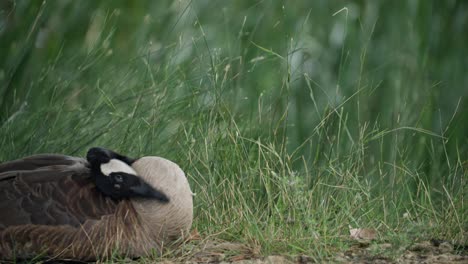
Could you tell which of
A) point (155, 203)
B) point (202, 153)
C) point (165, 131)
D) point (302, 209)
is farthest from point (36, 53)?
point (302, 209)

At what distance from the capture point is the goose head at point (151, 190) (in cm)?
456

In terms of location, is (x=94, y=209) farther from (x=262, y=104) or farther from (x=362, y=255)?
(x=262, y=104)

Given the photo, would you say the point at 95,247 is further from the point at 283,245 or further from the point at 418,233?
the point at 418,233

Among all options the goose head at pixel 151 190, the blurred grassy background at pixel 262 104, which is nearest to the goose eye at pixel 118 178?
the goose head at pixel 151 190

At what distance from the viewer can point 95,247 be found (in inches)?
176

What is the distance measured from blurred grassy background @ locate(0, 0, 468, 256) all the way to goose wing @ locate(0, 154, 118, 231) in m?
0.75

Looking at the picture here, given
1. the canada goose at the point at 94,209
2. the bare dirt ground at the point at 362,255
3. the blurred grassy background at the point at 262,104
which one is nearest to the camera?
the bare dirt ground at the point at 362,255

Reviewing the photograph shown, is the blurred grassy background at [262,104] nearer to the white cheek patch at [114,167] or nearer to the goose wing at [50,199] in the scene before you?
the white cheek patch at [114,167]

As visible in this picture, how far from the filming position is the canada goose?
4484 mm

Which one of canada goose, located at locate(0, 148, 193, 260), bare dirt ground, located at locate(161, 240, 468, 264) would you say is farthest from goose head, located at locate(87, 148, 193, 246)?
bare dirt ground, located at locate(161, 240, 468, 264)

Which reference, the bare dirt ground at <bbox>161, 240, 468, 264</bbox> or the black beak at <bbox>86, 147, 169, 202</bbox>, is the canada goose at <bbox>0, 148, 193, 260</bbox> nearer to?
the black beak at <bbox>86, 147, 169, 202</bbox>

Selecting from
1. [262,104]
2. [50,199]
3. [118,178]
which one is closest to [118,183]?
[118,178]

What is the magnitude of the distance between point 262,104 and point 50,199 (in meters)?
2.23

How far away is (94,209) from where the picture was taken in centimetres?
453
